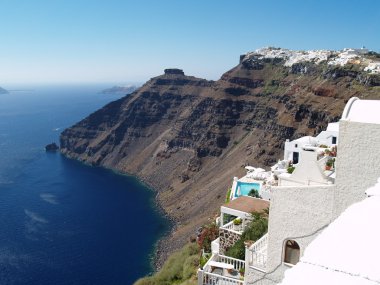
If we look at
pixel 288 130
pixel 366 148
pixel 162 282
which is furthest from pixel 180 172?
pixel 366 148

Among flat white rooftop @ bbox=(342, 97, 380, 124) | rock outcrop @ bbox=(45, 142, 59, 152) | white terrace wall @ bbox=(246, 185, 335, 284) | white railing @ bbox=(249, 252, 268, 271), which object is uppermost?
flat white rooftop @ bbox=(342, 97, 380, 124)

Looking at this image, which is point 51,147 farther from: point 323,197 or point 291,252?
point 323,197

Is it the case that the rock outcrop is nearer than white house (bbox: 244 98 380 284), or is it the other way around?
white house (bbox: 244 98 380 284)

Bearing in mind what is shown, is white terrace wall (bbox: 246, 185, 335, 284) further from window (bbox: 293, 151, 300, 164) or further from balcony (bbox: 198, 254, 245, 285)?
window (bbox: 293, 151, 300, 164)

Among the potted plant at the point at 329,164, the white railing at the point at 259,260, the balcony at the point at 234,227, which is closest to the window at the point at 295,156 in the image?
the balcony at the point at 234,227

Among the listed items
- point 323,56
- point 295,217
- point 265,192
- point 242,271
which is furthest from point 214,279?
point 323,56

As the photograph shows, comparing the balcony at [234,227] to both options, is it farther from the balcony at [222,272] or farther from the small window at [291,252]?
the small window at [291,252]

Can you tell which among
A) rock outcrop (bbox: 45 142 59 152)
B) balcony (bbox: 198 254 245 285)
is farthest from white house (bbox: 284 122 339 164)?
rock outcrop (bbox: 45 142 59 152)

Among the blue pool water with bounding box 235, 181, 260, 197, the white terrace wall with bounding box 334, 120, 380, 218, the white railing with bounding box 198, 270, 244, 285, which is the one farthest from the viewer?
the blue pool water with bounding box 235, 181, 260, 197
